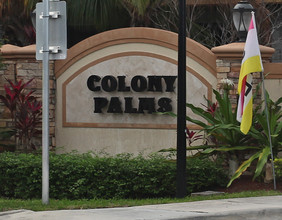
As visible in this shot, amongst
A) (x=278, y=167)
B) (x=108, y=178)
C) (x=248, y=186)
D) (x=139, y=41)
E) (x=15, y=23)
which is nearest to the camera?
(x=278, y=167)

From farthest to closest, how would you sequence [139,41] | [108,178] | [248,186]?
[139,41]
[248,186]
[108,178]

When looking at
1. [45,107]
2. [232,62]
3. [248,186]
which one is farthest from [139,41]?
[45,107]

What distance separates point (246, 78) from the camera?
13.4m

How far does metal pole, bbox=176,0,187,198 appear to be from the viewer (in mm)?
12456

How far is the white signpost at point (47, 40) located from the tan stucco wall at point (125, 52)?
468cm

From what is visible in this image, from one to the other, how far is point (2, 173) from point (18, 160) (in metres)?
0.41

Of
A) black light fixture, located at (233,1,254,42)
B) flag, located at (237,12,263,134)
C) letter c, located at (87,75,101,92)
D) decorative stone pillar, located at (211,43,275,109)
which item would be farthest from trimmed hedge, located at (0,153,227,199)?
black light fixture, located at (233,1,254,42)

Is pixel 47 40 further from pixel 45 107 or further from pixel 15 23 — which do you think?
pixel 15 23

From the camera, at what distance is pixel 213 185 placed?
1409cm

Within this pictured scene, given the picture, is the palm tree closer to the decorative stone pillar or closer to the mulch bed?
the decorative stone pillar

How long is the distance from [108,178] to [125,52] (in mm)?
3710

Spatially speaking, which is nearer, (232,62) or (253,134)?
(253,134)

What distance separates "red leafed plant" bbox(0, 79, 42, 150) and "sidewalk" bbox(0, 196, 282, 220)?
570 centimetres

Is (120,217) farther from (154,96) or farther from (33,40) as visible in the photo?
(33,40)
